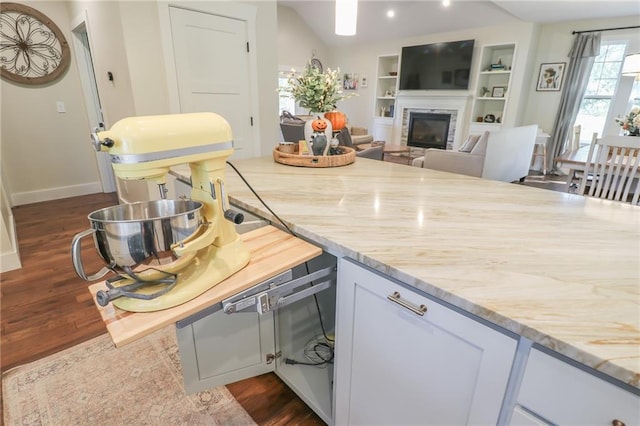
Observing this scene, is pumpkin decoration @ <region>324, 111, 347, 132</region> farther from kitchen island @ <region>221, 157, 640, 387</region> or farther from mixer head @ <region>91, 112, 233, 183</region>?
mixer head @ <region>91, 112, 233, 183</region>

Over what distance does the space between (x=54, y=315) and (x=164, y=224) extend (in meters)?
1.91

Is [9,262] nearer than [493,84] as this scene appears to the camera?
Yes

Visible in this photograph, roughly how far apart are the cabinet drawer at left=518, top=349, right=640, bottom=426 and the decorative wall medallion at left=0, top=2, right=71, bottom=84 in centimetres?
494

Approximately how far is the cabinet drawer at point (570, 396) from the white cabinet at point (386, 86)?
728 centimetres

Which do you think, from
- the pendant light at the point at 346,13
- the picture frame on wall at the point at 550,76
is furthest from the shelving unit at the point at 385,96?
the pendant light at the point at 346,13

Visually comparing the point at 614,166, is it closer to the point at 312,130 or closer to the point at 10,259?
the point at 312,130

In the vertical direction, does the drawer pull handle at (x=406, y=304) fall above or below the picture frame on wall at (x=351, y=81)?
below

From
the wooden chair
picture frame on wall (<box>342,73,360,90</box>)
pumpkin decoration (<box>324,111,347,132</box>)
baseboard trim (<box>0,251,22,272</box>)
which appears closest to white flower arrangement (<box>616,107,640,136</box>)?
the wooden chair

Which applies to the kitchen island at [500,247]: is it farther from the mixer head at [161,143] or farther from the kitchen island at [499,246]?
the mixer head at [161,143]

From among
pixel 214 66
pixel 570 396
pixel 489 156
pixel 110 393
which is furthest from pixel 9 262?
pixel 489 156

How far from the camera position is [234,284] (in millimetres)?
782

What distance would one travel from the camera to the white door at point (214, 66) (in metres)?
2.71

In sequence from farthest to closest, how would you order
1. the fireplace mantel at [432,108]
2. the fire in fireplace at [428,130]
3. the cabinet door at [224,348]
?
1. the fire in fireplace at [428,130]
2. the fireplace mantel at [432,108]
3. the cabinet door at [224,348]

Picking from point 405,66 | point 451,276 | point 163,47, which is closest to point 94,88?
point 163,47
